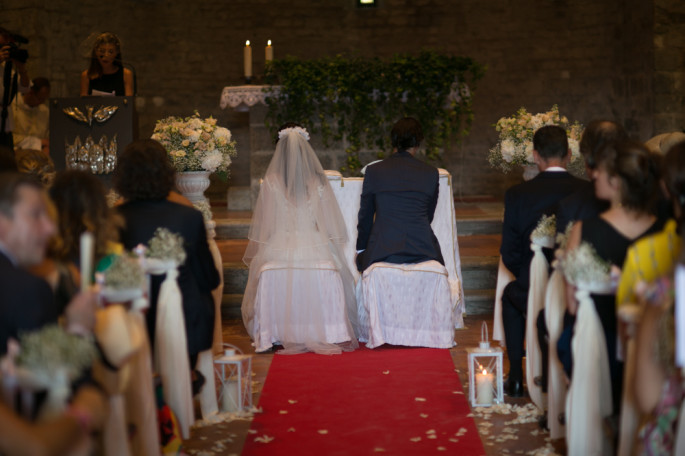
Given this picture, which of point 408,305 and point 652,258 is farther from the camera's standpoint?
point 408,305

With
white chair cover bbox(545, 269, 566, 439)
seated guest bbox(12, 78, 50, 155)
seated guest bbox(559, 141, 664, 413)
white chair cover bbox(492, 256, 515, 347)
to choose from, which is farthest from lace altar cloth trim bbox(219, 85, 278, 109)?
seated guest bbox(559, 141, 664, 413)

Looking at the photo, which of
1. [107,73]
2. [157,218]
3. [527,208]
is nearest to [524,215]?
[527,208]

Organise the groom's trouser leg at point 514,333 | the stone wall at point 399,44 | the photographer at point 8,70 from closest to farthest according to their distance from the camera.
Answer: the groom's trouser leg at point 514,333 → the photographer at point 8,70 → the stone wall at point 399,44

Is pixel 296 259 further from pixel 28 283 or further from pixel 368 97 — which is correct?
pixel 28 283

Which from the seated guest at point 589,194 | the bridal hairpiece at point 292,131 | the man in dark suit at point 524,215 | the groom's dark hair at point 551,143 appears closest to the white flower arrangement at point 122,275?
the seated guest at point 589,194

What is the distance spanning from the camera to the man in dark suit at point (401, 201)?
18.8 ft

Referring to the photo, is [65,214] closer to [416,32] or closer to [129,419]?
[129,419]

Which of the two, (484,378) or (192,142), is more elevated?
(192,142)

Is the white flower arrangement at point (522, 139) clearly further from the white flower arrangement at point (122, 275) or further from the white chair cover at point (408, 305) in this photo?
the white flower arrangement at point (122, 275)

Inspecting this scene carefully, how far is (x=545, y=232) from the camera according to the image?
4172mm

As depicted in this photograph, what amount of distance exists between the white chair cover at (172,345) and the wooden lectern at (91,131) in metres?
2.67

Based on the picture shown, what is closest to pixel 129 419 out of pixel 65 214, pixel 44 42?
pixel 65 214

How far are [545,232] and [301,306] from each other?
2056 millimetres

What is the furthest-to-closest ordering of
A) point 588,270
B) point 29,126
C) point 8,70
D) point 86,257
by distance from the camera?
point 29,126 < point 8,70 < point 588,270 < point 86,257
